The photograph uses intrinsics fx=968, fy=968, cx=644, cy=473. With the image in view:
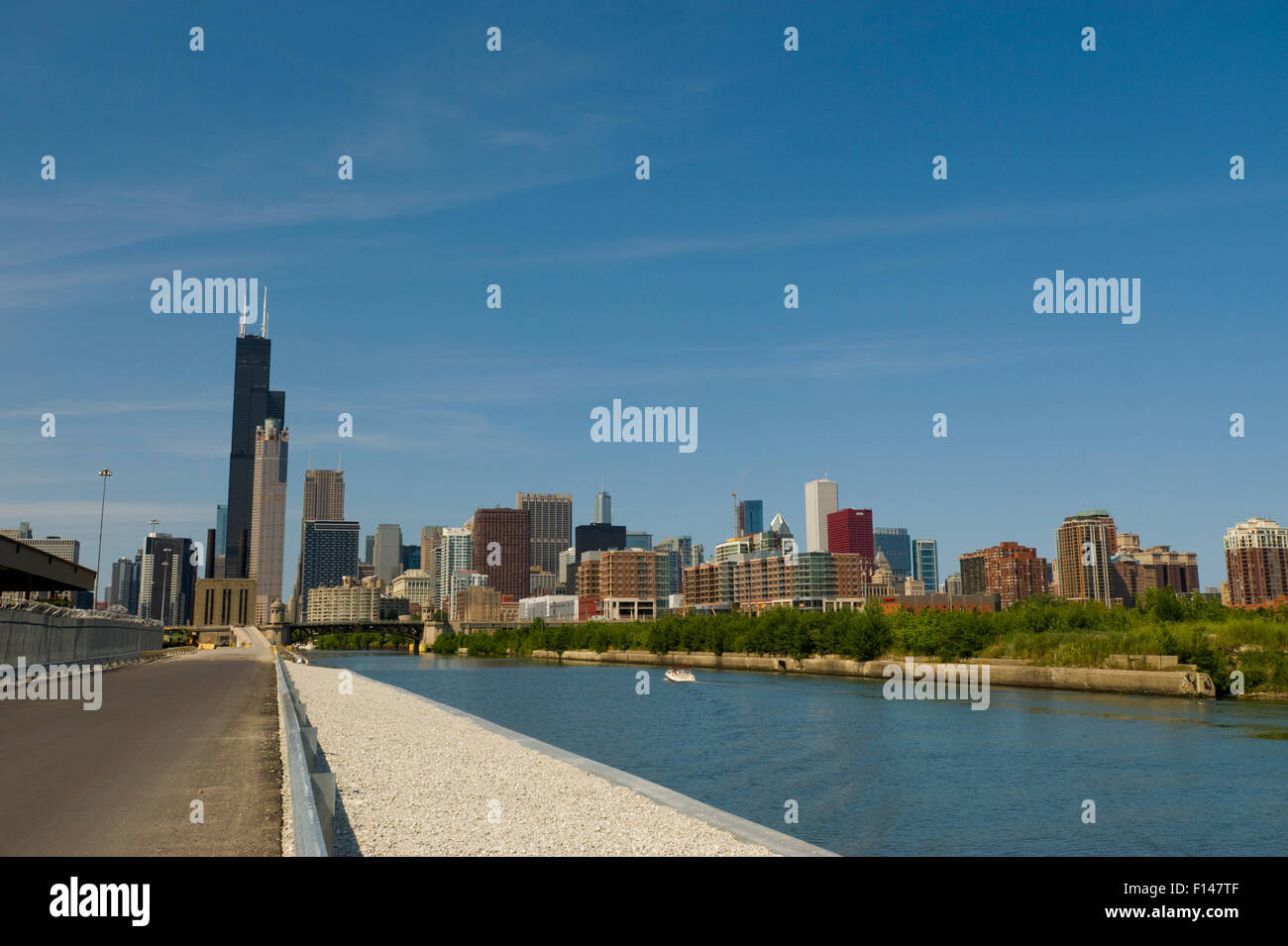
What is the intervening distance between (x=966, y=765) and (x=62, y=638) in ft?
191

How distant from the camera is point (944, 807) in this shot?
27.9 m

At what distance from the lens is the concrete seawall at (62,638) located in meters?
53.0

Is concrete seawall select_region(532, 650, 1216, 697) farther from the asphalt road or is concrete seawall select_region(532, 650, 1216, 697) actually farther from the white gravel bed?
the asphalt road

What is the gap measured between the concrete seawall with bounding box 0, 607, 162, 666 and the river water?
88.6 ft

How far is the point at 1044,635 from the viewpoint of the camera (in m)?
91.7

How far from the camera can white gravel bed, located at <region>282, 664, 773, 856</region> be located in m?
14.4

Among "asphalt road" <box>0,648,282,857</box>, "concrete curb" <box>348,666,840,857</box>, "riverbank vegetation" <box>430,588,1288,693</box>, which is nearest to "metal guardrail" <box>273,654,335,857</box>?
"asphalt road" <box>0,648,282,857</box>

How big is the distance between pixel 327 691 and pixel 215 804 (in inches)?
1584

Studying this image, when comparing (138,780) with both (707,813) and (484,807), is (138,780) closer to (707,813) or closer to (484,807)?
(484,807)

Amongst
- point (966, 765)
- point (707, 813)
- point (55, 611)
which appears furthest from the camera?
point (55, 611)

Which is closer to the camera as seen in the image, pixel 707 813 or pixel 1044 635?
pixel 707 813

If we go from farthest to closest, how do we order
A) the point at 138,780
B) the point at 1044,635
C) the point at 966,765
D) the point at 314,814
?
the point at 1044,635 < the point at 966,765 < the point at 138,780 < the point at 314,814

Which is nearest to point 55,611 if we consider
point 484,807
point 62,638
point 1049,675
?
point 62,638
